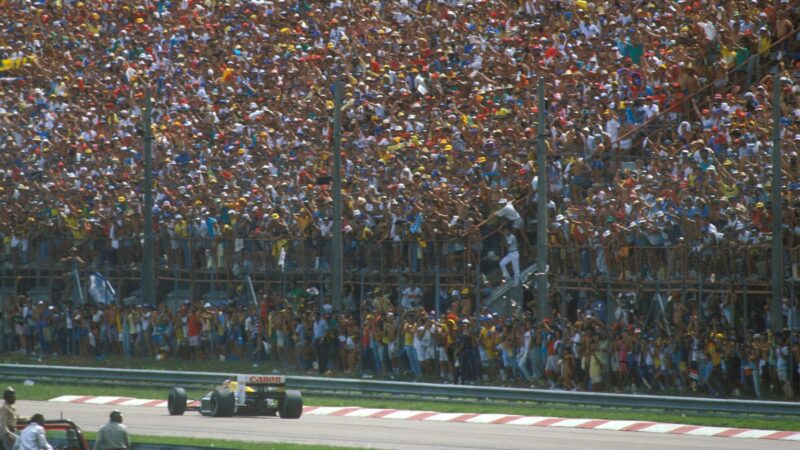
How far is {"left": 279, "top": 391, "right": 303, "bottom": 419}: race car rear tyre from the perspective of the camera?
2753 centimetres

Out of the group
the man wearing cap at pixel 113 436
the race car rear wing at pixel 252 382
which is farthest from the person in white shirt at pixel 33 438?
the race car rear wing at pixel 252 382

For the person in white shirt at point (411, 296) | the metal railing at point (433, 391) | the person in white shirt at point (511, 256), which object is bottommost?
the metal railing at point (433, 391)

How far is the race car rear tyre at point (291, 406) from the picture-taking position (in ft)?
90.3

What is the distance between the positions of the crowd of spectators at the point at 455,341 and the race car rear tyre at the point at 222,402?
5779 millimetres

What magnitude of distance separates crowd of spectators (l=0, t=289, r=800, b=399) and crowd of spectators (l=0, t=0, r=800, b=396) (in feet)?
0.17

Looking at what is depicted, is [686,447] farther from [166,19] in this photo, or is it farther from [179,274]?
[166,19]

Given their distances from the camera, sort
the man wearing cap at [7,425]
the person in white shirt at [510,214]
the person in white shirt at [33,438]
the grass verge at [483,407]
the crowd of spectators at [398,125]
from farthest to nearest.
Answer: the person in white shirt at [510,214] < the crowd of spectators at [398,125] < the grass verge at [483,407] < the man wearing cap at [7,425] < the person in white shirt at [33,438]

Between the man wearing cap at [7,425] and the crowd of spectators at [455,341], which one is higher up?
the crowd of spectators at [455,341]

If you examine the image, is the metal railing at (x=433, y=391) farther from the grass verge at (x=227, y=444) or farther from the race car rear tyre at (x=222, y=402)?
the grass verge at (x=227, y=444)

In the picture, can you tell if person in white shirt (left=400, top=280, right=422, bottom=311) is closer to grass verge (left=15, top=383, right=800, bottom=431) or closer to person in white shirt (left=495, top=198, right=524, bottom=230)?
person in white shirt (left=495, top=198, right=524, bottom=230)

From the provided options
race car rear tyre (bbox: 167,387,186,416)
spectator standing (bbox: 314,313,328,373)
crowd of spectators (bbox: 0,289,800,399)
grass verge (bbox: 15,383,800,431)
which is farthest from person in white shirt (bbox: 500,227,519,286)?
race car rear tyre (bbox: 167,387,186,416)

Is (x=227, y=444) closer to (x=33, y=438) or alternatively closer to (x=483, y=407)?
(x=33, y=438)

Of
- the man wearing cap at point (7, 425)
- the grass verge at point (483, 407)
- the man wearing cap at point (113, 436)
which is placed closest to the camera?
the man wearing cap at point (113, 436)

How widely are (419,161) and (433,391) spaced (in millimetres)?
8292
